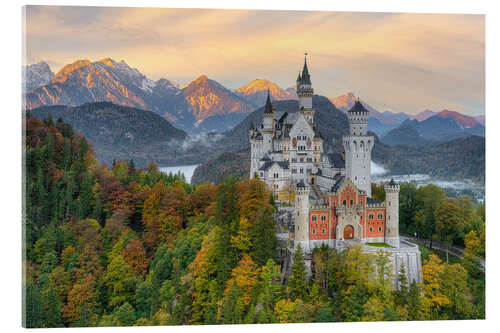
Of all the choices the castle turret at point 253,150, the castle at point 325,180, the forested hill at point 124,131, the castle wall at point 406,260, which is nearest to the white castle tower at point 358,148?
the castle at point 325,180

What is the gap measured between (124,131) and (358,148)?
1993 centimetres

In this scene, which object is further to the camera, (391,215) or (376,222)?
(376,222)

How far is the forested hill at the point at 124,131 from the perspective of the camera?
3150cm

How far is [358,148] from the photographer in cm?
2352

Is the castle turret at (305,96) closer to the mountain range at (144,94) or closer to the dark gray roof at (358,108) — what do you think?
the mountain range at (144,94)

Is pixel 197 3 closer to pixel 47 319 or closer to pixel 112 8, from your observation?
pixel 112 8

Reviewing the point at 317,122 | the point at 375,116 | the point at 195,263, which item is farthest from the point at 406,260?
the point at 317,122

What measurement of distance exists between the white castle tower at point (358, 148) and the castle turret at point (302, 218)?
4222 millimetres

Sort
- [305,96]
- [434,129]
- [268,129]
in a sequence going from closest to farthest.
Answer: [434,129]
[305,96]
[268,129]

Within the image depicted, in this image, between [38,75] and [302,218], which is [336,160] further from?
[38,75]

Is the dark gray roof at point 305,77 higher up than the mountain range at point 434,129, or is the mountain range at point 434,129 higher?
the dark gray roof at point 305,77

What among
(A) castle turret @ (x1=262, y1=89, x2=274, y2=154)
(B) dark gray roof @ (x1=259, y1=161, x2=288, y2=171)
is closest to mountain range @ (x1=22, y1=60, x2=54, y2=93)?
(B) dark gray roof @ (x1=259, y1=161, x2=288, y2=171)

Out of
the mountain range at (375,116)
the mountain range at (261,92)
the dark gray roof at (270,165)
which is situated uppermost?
the mountain range at (261,92)

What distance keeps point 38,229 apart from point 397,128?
20.4 m
